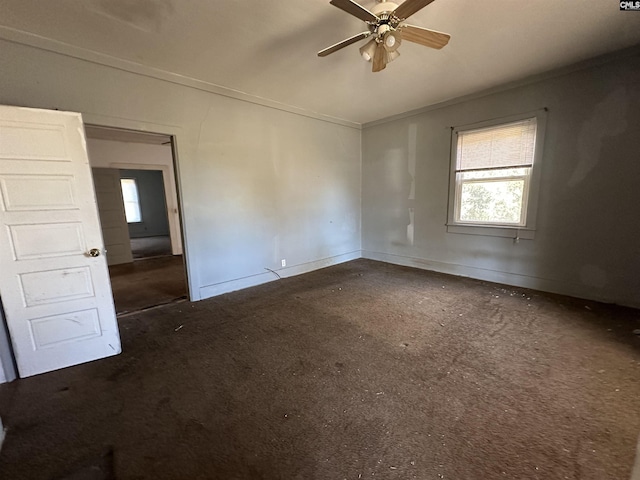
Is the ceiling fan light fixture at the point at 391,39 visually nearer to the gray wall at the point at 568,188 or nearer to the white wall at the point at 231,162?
the white wall at the point at 231,162

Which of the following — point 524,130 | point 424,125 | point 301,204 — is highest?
point 424,125

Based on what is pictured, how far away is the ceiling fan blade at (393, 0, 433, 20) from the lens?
1.72m

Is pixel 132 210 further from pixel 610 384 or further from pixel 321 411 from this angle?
pixel 610 384

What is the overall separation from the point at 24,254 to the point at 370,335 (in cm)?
292

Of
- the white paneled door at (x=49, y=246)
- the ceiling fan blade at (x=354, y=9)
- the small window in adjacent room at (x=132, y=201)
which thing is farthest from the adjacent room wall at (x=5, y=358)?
the small window in adjacent room at (x=132, y=201)

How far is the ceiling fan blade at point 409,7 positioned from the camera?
1723mm

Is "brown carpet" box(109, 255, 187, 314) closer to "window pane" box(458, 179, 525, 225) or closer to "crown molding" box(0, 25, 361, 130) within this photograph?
"crown molding" box(0, 25, 361, 130)

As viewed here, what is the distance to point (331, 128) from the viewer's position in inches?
195

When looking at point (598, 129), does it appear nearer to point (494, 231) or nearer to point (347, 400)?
point (494, 231)

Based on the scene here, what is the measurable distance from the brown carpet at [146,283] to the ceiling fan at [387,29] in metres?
3.61

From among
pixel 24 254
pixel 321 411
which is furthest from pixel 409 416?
pixel 24 254

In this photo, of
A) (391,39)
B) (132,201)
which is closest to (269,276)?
(391,39)

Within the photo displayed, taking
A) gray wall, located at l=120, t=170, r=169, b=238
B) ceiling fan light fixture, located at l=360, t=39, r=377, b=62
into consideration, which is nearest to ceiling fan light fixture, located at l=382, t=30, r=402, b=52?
ceiling fan light fixture, located at l=360, t=39, r=377, b=62

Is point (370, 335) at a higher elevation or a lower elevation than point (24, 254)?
lower
